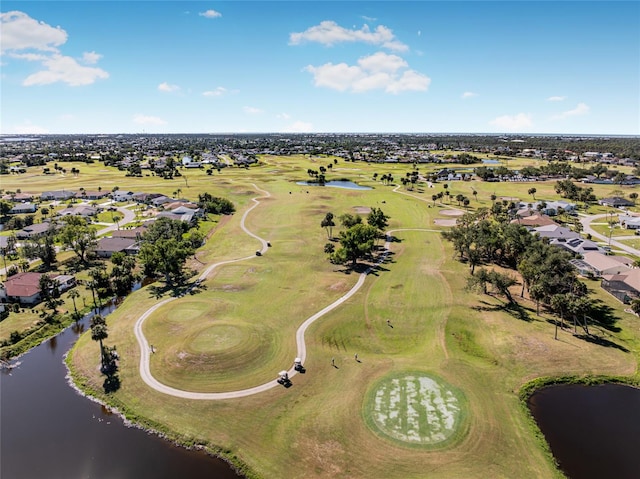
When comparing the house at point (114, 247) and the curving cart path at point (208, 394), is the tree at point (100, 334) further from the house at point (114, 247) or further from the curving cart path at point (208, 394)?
the house at point (114, 247)

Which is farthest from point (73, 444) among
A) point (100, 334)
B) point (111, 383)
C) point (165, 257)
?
point (165, 257)

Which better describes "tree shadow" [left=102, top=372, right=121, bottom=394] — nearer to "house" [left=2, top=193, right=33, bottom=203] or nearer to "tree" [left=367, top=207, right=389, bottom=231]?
"tree" [left=367, top=207, right=389, bottom=231]

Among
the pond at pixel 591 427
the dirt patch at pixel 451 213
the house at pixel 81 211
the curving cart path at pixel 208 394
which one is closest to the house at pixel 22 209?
the house at pixel 81 211

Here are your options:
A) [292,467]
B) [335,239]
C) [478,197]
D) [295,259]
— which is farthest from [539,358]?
[478,197]

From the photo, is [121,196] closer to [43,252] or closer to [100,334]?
[43,252]

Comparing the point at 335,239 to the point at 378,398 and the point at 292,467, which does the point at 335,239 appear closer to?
the point at 378,398

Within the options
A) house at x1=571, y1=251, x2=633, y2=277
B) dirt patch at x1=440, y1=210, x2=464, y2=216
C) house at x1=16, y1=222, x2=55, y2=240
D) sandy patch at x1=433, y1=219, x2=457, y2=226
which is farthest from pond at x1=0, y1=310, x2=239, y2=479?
dirt patch at x1=440, y1=210, x2=464, y2=216
